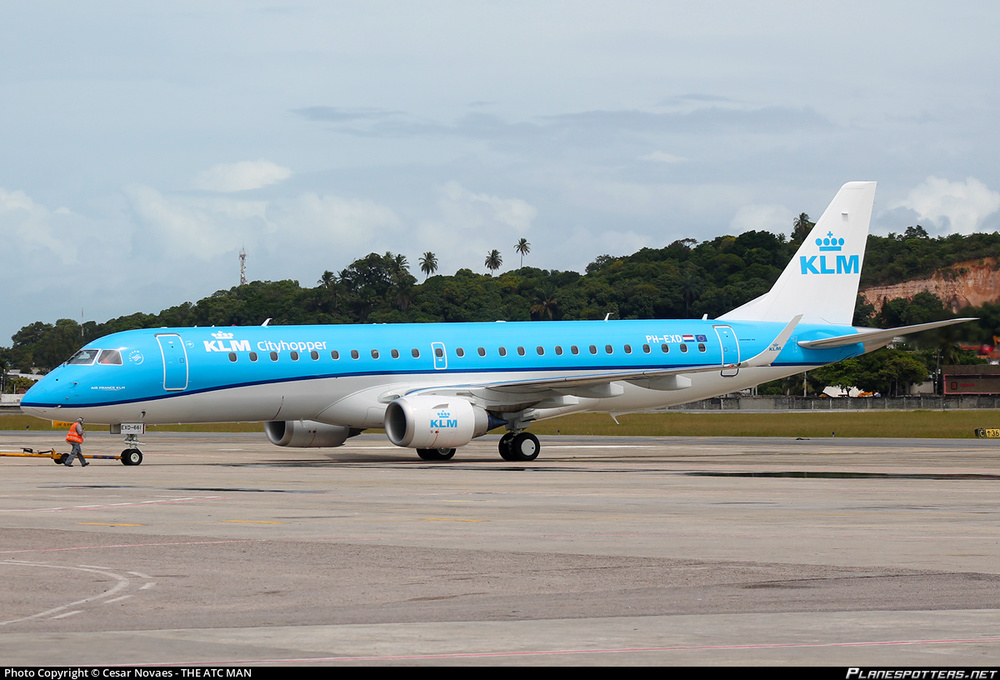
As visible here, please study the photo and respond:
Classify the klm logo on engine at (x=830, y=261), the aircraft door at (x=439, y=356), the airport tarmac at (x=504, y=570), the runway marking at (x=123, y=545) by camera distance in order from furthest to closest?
the klm logo on engine at (x=830, y=261) → the aircraft door at (x=439, y=356) → the runway marking at (x=123, y=545) → the airport tarmac at (x=504, y=570)

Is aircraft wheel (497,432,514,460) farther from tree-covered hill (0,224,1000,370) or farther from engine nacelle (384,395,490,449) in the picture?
tree-covered hill (0,224,1000,370)

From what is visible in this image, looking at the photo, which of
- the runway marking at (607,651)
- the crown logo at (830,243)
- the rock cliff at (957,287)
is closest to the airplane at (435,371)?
the crown logo at (830,243)

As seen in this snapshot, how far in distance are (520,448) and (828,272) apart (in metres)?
15.3

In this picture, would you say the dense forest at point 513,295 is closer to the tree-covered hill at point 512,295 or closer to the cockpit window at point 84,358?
the tree-covered hill at point 512,295

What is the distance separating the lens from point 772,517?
66.1 feet

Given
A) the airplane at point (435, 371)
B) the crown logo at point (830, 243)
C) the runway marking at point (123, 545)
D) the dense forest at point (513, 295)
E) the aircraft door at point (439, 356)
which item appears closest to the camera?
the runway marking at point (123, 545)

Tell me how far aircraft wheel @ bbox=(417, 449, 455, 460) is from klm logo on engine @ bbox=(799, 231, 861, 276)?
52.5 ft

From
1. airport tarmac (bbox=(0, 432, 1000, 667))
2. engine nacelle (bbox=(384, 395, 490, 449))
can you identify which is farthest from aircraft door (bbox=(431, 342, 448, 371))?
airport tarmac (bbox=(0, 432, 1000, 667))

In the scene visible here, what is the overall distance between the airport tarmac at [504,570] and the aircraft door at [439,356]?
10.5m

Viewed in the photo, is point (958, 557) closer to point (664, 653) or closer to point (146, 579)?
point (664, 653)

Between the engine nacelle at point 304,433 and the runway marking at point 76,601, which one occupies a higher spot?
the engine nacelle at point 304,433

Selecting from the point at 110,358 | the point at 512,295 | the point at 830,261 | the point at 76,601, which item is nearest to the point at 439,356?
the point at 110,358

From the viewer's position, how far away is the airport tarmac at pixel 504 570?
977 cm

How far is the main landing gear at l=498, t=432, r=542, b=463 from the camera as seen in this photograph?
40125 millimetres
